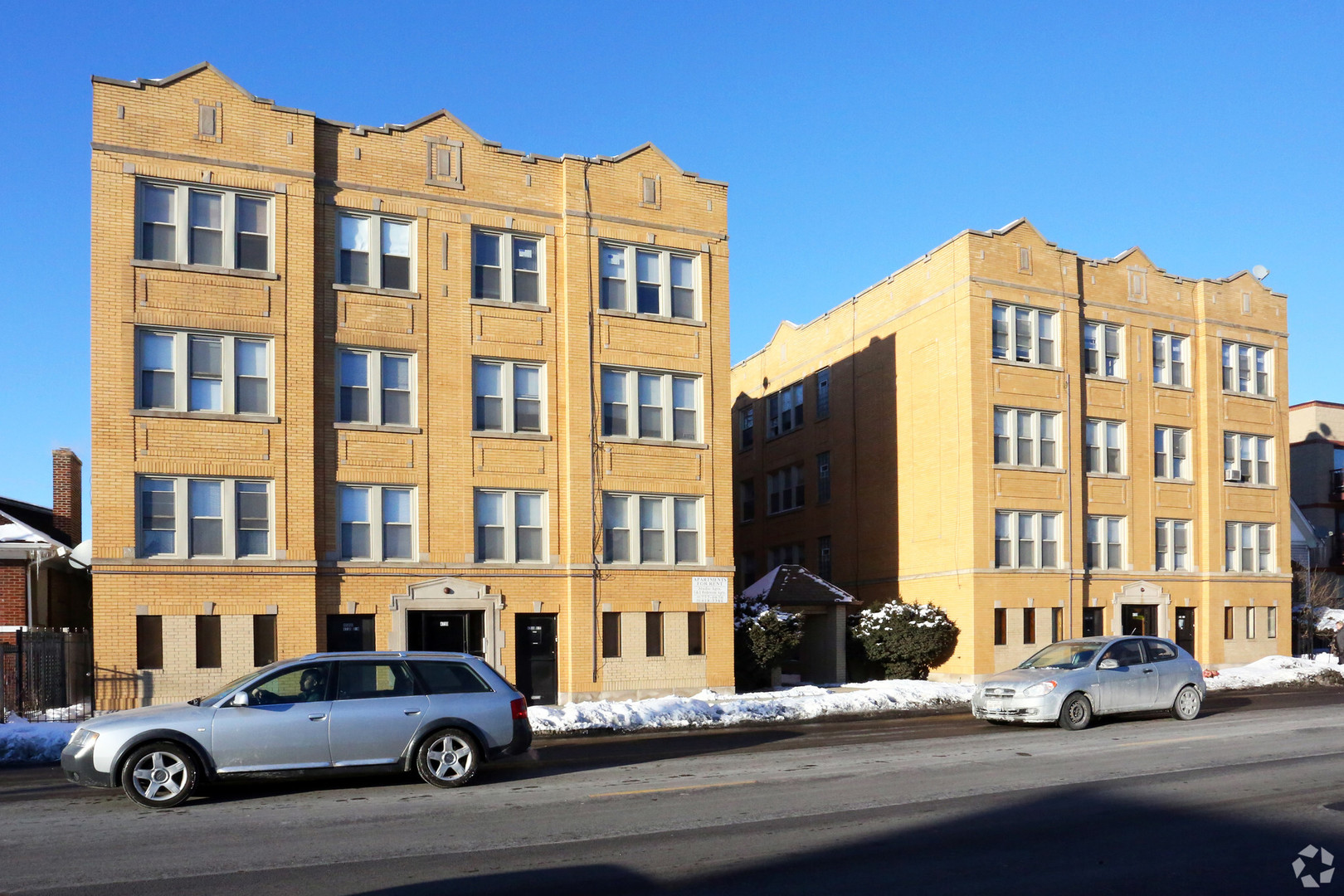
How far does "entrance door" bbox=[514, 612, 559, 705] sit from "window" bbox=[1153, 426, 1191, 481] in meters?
20.9

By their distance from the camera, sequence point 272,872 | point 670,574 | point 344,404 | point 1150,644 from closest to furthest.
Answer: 1. point 272,872
2. point 1150,644
3. point 344,404
4. point 670,574

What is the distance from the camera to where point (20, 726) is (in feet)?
61.6

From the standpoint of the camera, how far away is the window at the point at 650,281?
89.4 feet

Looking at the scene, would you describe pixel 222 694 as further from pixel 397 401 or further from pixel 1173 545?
pixel 1173 545

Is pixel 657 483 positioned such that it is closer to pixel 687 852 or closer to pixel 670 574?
pixel 670 574

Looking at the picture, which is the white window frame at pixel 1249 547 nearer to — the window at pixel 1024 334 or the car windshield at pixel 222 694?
the window at pixel 1024 334

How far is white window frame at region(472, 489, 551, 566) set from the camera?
25844mm

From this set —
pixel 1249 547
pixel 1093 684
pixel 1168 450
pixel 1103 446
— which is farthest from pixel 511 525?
pixel 1249 547

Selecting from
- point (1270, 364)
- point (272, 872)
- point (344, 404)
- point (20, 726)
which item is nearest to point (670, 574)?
point (344, 404)

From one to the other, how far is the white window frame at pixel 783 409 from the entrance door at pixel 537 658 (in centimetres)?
1899

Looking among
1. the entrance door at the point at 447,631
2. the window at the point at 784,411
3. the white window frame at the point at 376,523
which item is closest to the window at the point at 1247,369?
the window at the point at 784,411

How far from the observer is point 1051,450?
3441cm

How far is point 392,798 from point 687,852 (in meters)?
4.25

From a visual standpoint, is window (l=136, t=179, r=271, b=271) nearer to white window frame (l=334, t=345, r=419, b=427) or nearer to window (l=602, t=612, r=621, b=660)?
white window frame (l=334, t=345, r=419, b=427)
